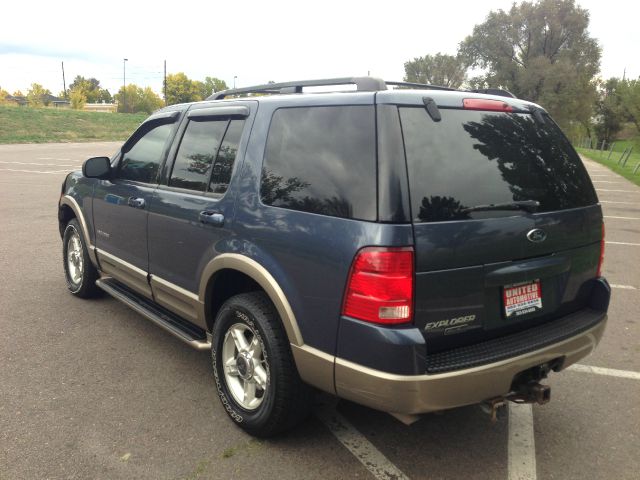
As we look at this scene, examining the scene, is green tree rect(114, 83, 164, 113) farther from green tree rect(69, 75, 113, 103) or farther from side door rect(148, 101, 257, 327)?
side door rect(148, 101, 257, 327)

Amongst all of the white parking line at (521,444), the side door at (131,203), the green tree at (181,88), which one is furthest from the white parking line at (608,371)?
the green tree at (181,88)

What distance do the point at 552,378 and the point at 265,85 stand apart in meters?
2.82

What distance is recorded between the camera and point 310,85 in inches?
122

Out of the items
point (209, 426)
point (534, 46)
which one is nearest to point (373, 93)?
point (209, 426)

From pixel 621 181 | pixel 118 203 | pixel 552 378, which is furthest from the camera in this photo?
pixel 621 181

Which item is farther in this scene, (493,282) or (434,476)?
(434,476)

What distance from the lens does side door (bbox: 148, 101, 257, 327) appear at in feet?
10.2

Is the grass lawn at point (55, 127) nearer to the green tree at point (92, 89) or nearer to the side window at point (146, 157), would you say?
the side window at point (146, 157)

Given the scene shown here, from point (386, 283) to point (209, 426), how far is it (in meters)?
1.49

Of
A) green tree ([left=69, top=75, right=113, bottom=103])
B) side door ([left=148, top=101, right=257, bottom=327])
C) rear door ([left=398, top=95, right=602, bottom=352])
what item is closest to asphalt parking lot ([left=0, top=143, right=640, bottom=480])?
side door ([left=148, top=101, right=257, bottom=327])

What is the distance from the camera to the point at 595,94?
2135 inches

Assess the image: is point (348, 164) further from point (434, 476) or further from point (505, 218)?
point (434, 476)

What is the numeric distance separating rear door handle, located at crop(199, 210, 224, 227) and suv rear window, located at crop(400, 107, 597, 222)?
1.20 meters

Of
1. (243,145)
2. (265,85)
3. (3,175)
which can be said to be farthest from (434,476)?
(3,175)
